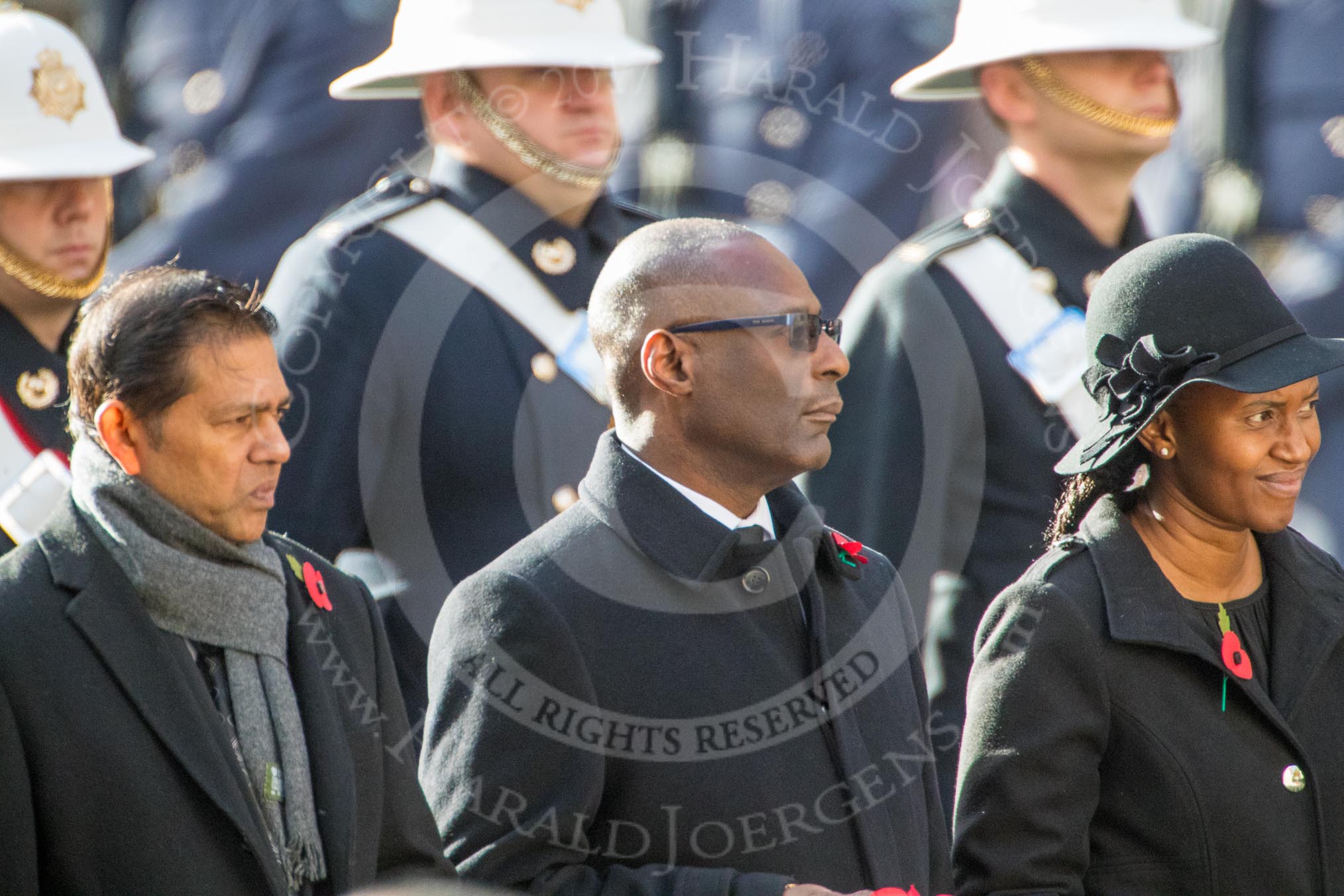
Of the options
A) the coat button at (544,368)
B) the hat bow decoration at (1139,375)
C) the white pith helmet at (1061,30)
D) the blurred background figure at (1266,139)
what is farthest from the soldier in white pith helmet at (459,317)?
the blurred background figure at (1266,139)

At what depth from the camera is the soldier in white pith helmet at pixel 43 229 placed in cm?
472

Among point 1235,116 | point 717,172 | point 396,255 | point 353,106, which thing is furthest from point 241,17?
point 1235,116

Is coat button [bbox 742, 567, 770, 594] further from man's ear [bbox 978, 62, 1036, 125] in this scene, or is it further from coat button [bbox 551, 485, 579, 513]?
man's ear [bbox 978, 62, 1036, 125]

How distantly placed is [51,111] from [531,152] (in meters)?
1.28

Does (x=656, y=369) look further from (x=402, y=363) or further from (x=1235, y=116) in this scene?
(x=1235, y=116)

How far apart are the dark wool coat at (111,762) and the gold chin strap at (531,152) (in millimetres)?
1838

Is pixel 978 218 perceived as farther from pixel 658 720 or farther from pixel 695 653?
pixel 658 720

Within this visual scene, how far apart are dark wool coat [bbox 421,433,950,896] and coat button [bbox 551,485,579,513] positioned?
47.2 inches

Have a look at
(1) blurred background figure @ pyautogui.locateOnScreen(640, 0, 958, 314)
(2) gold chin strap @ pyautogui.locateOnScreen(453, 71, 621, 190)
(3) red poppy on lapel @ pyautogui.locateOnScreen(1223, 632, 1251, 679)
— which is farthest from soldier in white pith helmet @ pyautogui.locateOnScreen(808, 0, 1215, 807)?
(1) blurred background figure @ pyautogui.locateOnScreen(640, 0, 958, 314)

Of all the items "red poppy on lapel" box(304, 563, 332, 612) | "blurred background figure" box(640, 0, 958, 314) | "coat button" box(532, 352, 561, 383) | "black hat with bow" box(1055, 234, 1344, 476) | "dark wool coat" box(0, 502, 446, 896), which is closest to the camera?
"dark wool coat" box(0, 502, 446, 896)

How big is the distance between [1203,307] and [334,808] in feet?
5.16

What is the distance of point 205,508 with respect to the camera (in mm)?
3309

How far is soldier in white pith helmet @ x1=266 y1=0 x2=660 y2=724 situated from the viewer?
4.55 metres

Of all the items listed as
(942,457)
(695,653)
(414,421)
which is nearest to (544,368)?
(414,421)
